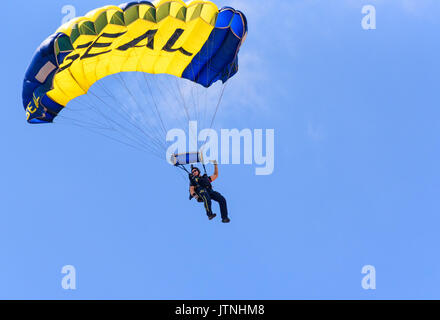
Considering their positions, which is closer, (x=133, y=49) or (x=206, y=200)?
(x=206, y=200)

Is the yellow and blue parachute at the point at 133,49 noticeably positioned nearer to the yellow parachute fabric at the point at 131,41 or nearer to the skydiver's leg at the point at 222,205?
the yellow parachute fabric at the point at 131,41

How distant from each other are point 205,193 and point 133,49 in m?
5.18

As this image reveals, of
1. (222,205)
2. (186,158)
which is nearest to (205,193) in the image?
(222,205)

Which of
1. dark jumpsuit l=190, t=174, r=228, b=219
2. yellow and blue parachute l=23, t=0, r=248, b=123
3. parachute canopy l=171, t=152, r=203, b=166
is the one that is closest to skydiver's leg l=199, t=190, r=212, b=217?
dark jumpsuit l=190, t=174, r=228, b=219

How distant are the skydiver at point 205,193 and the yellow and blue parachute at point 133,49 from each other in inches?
157

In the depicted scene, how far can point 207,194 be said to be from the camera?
17.4 metres

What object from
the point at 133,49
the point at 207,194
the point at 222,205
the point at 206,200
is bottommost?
the point at 222,205

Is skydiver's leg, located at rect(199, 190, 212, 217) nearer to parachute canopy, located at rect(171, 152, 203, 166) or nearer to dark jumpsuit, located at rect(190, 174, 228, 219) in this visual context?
dark jumpsuit, located at rect(190, 174, 228, 219)

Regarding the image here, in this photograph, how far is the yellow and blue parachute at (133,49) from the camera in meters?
16.7

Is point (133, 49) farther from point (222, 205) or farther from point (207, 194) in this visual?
point (222, 205)

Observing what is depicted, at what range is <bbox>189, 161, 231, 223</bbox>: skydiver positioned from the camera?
17359 mm

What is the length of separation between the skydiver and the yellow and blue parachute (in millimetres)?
3986
